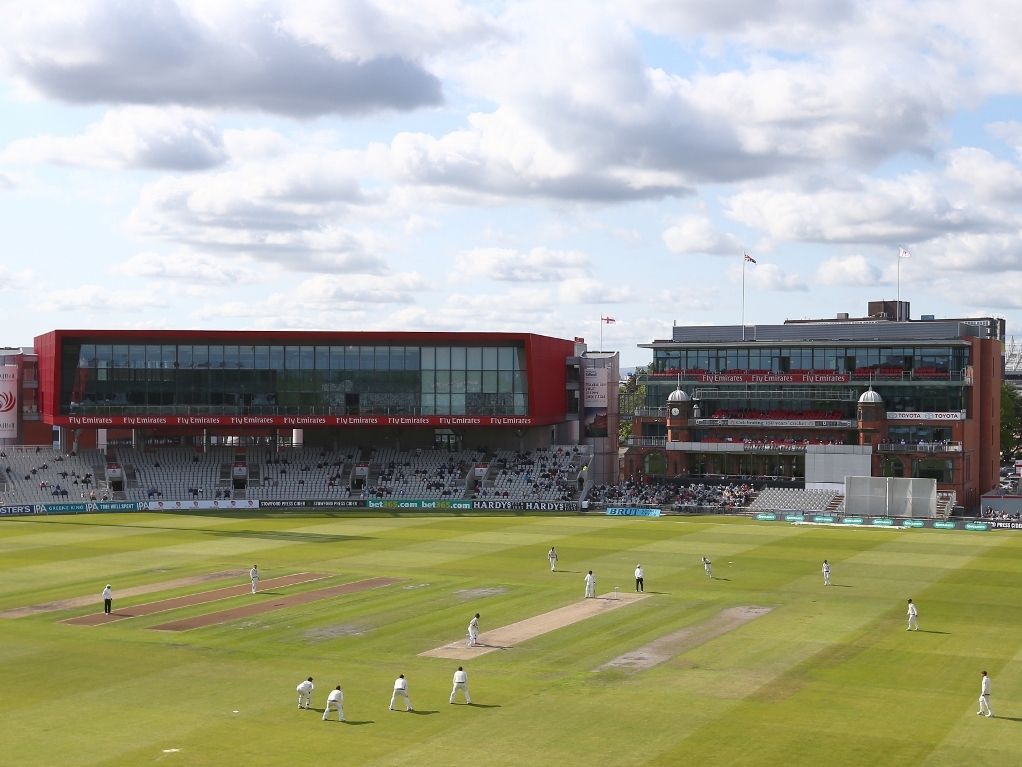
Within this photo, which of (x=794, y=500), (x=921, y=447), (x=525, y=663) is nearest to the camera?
(x=525, y=663)

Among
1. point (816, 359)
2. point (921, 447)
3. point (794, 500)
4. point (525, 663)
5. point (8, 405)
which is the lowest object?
point (525, 663)

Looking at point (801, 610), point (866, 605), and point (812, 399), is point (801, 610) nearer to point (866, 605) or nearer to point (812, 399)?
point (866, 605)

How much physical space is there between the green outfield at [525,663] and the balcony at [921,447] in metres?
25.8

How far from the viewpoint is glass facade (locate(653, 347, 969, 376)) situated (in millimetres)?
94000

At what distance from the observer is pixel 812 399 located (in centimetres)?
9756

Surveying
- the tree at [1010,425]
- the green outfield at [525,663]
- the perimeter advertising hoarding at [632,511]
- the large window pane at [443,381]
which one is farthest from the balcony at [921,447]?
the tree at [1010,425]

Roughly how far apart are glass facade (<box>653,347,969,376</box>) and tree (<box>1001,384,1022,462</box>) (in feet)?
113

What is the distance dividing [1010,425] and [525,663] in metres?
101

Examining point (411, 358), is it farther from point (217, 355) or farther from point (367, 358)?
point (217, 355)

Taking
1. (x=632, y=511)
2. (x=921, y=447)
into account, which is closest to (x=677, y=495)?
(x=632, y=511)

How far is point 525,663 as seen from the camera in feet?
121

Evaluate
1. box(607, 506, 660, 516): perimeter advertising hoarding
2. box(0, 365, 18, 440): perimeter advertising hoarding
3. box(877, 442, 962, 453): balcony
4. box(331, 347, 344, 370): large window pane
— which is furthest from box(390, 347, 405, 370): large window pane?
box(877, 442, 962, 453): balcony

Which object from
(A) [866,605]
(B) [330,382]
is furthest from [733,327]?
(A) [866,605]

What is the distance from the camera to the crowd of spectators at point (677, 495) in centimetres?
9131
